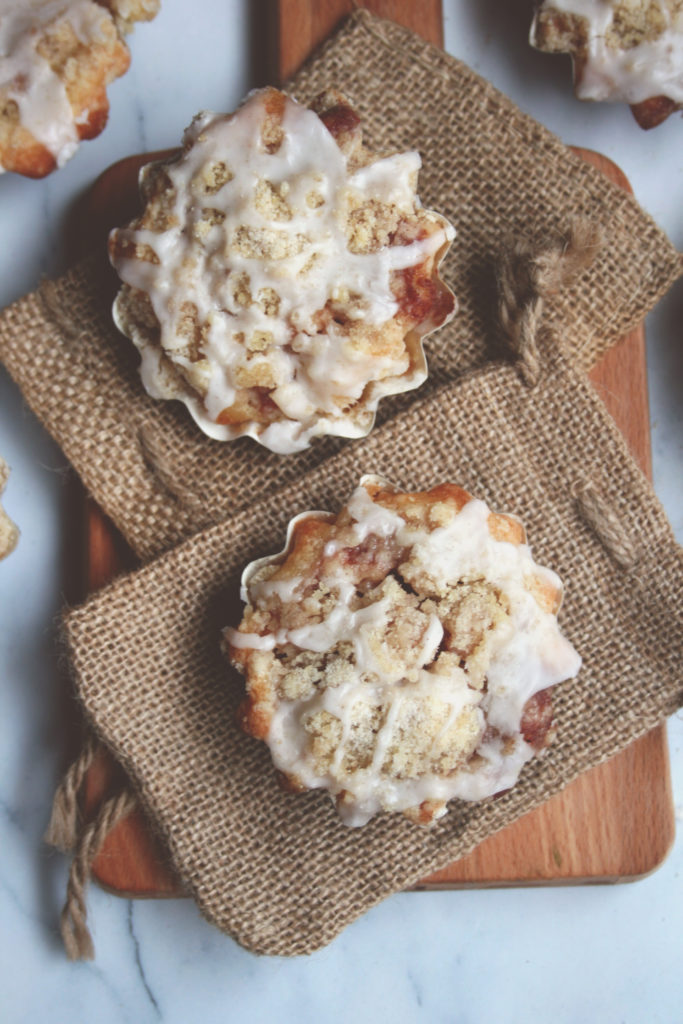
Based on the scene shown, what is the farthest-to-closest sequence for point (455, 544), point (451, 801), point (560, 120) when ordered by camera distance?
point (560, 120) < point (451, 801) < point (455, 544)

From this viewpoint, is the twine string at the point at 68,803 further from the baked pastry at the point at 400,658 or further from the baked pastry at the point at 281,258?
the baked pastry at the point at 281,258

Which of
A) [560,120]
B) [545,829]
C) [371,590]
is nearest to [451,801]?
[545,829]

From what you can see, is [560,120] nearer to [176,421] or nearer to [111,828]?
[176,421]

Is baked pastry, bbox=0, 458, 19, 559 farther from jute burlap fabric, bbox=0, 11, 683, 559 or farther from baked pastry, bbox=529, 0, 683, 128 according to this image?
baked pastry, bbox=529, 0, 683, 128

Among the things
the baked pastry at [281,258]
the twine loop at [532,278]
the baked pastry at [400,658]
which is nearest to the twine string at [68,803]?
the baked pastry at [400,658]

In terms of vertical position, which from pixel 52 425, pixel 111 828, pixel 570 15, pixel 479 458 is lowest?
pixel 111 828

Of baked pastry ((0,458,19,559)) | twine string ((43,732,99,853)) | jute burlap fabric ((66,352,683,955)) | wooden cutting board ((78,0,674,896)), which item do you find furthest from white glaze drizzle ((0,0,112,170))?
twine string ((43,732,99,853))
